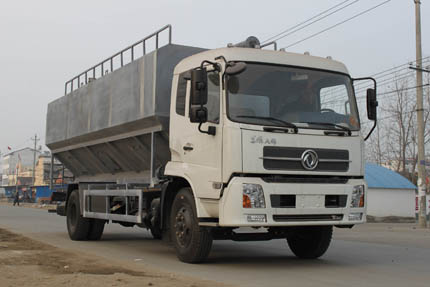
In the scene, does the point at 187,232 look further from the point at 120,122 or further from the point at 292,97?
the point at 120,122

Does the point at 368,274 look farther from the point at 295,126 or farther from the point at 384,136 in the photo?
the point at 384,136

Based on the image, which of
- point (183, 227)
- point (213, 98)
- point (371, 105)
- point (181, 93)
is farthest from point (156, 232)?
point (371, 105)

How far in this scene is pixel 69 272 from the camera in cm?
762

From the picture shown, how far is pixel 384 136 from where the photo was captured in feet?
172

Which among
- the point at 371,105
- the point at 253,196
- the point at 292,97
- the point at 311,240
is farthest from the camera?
the point at 311,240

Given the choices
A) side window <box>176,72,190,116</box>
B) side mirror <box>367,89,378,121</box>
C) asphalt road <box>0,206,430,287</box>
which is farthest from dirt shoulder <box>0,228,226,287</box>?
side mirror <box>367,89,378,121</box>

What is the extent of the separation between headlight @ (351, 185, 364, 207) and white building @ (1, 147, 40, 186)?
139330 millimetres

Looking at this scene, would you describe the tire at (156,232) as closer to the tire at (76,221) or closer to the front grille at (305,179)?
the tire at (76,221)

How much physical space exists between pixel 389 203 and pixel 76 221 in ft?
82.8

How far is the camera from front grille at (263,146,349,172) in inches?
313

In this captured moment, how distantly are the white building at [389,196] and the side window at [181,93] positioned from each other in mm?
26246

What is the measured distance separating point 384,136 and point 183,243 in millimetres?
46560

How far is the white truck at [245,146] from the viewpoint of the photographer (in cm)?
791

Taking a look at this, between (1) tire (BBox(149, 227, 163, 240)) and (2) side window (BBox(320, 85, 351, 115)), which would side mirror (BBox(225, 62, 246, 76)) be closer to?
(2) side window (BBox(320, 85, 351, 115))
